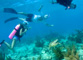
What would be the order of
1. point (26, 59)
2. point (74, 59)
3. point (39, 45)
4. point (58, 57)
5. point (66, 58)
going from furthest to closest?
point (39, 45) → point (26, 59) → point (58, 57) → point (66, 58) → point (74, 59)

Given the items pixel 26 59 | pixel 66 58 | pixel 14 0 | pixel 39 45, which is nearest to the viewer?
pixel 66 58

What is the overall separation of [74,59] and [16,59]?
224 inches

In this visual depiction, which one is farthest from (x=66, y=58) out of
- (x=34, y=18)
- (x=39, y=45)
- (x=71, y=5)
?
(x=39, y=45)

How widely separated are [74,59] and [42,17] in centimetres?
345

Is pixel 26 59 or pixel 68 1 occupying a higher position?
pixel 68 1

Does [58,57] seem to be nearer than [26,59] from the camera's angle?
Yes

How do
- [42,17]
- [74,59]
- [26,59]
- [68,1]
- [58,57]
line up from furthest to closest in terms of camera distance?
[26,59], [42,17], [58,57], [74,59], [68,1]

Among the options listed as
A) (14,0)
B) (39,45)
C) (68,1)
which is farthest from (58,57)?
(14,0)

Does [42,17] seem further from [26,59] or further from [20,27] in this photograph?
[26,59]

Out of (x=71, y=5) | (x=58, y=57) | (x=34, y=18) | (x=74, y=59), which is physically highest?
(x=71, y=5)

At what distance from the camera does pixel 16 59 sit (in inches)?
410

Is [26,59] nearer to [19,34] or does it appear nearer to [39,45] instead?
[19,34]

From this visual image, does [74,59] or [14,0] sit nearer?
[74,59]

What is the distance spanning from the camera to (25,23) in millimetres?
8336
